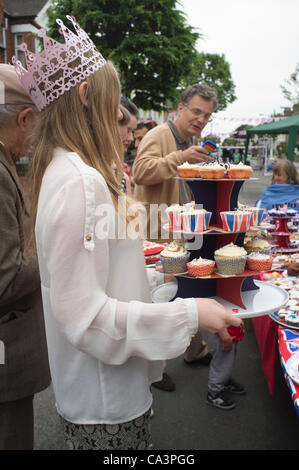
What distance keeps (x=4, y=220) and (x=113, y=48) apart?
53.4 feet

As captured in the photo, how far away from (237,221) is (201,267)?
259mm

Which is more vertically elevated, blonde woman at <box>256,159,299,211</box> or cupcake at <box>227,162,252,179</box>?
cupcake at <box>227,162,252,179</box>

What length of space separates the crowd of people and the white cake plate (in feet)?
1.65

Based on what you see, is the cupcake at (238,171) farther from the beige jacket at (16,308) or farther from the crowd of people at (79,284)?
the beige jacket at (16,308)

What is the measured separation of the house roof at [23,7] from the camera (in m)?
20.3

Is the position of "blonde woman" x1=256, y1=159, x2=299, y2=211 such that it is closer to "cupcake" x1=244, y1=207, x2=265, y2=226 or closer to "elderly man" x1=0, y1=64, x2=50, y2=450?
"cupcake" x1=244, y1=207, x2=265, y2=226

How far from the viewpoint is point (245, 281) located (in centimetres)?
178

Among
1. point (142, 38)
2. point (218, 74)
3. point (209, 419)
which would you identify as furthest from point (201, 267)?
point (218, 74)

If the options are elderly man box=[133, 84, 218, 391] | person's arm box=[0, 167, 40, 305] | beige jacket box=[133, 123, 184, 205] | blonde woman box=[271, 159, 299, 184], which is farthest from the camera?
blonde woman box=[271, 159, 299, 184]

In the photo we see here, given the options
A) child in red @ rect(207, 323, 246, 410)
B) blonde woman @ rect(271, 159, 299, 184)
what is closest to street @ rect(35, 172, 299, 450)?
child in red @ rect(207, 323, 246, 410)

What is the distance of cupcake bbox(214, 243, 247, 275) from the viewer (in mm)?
1614

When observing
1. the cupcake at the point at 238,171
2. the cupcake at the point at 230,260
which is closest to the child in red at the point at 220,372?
the cupcake at the point at 230,260
